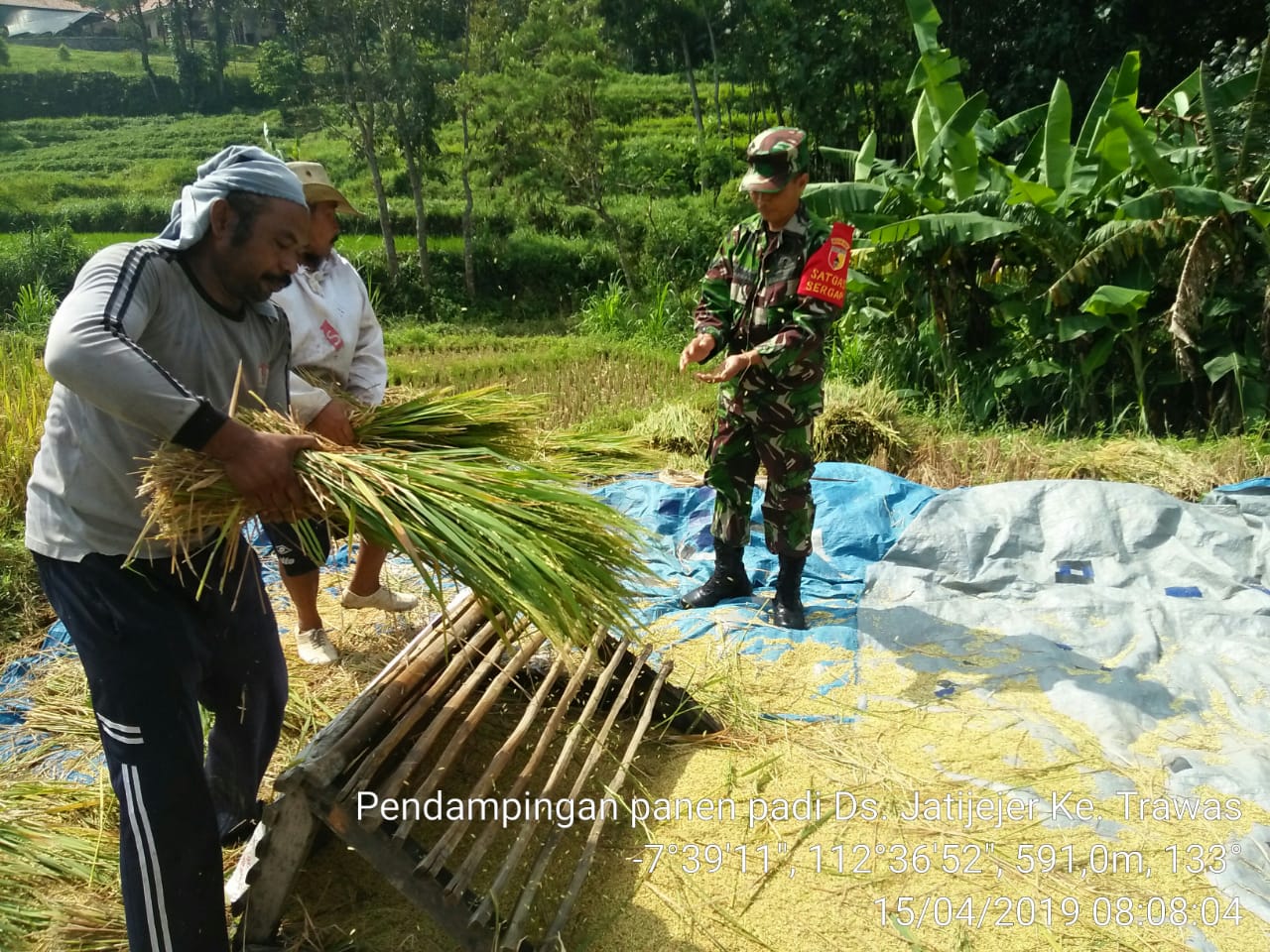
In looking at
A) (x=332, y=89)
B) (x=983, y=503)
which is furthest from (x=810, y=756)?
(x=332, y=89)

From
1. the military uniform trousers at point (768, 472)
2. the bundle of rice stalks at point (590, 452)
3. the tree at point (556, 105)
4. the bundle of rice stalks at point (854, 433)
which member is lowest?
the bundle of rice stalks at point (854, 433)

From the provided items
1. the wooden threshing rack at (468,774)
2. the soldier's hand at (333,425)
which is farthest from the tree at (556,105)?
the soldier's hand at (333,425)

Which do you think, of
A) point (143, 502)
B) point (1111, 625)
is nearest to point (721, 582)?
point (1111, 625)

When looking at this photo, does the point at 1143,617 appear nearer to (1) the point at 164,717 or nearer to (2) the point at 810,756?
(2) the point at 810,756

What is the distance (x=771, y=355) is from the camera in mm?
3051

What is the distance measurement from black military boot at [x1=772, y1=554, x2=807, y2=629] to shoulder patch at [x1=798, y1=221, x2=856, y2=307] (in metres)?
0.93

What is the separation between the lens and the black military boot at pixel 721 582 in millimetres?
3428

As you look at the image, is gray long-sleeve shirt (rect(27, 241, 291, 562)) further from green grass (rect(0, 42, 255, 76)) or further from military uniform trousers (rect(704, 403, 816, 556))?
green grass (rect(0, 42, 255, 76))

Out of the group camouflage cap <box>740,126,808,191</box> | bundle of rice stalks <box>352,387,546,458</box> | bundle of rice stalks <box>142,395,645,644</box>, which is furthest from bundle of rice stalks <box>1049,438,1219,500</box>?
bundle of rice stalks <box>142,395,645,644</box>

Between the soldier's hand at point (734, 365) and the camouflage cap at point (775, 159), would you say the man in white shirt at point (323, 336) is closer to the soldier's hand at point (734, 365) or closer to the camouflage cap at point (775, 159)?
the soldier's hand at point (734, 365)

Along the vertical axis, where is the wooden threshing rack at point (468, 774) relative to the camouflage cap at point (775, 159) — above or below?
below

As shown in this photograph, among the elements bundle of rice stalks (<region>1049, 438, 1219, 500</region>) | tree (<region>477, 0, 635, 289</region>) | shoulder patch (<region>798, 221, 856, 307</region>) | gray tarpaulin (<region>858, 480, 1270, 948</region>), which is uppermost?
tree (<region>477, 0, 635, 289</region>)

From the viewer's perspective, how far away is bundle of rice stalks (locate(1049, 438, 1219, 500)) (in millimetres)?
4184

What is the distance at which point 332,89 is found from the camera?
583 inches
